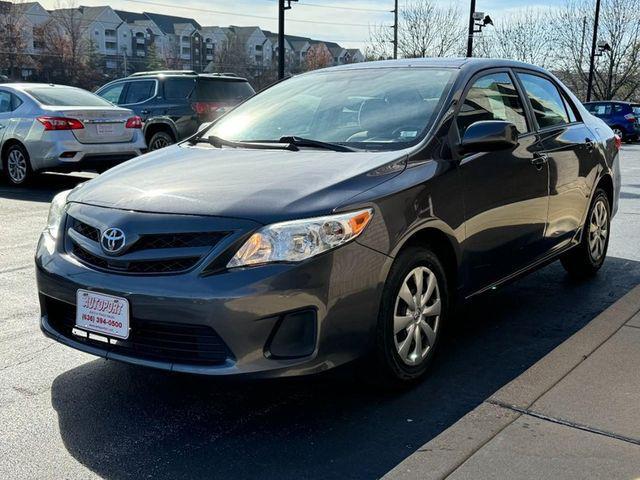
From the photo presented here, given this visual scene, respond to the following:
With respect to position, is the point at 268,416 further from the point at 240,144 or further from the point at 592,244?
the point at 592,244

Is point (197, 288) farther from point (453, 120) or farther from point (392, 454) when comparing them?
point (453, 120)

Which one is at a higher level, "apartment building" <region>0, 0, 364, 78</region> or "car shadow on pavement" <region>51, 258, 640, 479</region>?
"apartment building" <region>0, 0, 364, 78</region>

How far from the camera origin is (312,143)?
152 inches

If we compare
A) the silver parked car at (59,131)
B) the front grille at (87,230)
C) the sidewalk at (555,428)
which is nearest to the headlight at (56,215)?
the front grille at (87,230)

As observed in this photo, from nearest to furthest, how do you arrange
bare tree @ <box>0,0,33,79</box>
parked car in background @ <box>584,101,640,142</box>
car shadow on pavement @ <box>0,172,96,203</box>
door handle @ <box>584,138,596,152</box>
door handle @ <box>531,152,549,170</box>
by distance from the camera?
1. door handle @ <box>531,152,549,170</box>
2. door handle @ <box>584,138,596,152</box>
3. car shadow on pavement @ <box>0,172,96,203</box>
4. parked car in background @ <box>584,101,640,142</box>
5. bare tree @ <box>0,0,33,79</box>

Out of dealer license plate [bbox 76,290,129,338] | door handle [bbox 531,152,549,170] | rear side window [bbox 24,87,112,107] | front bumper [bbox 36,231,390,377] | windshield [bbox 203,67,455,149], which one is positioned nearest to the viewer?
front bumper [bbox 36,231,390,377]

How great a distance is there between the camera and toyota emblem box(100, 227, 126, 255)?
3061 millimetres

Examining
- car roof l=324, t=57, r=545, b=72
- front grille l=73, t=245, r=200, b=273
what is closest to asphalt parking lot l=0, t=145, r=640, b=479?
front grille l=73, t=245, r=200, b=273

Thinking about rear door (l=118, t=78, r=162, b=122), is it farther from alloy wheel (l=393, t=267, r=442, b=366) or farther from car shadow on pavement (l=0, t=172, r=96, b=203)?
alloy wheel (l=393, t=267, r=442, b=366)

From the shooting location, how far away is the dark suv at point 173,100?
13.2 m

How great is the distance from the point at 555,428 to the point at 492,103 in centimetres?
215

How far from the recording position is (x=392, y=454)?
292 centimetres

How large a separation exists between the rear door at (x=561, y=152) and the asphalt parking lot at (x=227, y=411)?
2.12 ft

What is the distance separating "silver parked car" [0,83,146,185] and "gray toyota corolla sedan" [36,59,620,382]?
617 centimetres
